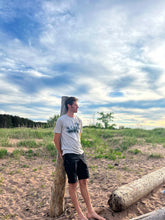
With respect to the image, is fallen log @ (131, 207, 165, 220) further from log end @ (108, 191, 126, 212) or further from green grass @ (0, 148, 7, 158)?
green grass @ (0, 148, 7, 158)

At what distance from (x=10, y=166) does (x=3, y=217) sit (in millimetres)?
3263

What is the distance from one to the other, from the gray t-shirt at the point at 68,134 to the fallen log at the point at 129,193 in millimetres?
1326

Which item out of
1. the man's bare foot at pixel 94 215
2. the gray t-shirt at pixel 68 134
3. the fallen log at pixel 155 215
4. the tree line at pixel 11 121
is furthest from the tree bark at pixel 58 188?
the tree line at pixel 11 121

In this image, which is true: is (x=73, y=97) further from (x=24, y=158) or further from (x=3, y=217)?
(x=24, y=158)

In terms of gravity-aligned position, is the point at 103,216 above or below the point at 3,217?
above

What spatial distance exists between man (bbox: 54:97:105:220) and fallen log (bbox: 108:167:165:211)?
50 cm

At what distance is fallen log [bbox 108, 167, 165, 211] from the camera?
405 cm

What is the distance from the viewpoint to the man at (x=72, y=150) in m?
3.62

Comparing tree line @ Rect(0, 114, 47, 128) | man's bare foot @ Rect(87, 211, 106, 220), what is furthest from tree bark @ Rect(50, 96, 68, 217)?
tree line @ Rect(0, 114, 47, 128)

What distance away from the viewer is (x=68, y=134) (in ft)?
12.3

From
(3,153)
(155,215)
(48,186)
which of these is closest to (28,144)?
(3,153)

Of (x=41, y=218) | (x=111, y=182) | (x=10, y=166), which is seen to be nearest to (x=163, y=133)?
(x=111, y=182)

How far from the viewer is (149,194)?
17.3 feet

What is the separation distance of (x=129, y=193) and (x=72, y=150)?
5.71ft
